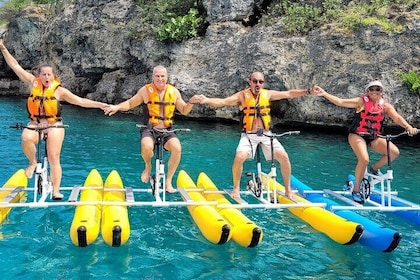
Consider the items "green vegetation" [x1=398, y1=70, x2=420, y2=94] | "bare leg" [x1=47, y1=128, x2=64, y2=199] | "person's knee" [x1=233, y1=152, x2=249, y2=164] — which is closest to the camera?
"bare leg" [x1=47, y1=128, x2=64, y2=199]

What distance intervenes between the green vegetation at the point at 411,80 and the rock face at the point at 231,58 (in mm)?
242

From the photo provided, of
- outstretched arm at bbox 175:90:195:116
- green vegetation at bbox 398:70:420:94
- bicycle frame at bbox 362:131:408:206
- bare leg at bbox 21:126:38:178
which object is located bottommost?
bicycle frame at bbox 362:131:408:206

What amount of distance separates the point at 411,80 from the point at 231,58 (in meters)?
9.90

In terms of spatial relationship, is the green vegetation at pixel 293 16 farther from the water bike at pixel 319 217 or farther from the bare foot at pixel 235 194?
the bare foot at pixel 235 194

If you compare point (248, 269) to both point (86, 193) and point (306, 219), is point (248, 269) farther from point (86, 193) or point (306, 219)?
point (86, 193)

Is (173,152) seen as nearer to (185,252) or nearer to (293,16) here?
(185,252)

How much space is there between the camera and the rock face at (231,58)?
68.5ft

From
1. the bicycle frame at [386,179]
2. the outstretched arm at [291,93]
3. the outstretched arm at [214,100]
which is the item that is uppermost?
the outstretched arm at [291,93]

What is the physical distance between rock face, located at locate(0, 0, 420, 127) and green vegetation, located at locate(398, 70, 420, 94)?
242 millimetres

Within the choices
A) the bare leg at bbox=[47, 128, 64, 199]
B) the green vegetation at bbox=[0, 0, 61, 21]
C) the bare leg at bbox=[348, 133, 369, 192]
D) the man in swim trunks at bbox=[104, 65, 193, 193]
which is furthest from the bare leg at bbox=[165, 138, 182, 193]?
the green vegetation at bbox=[0, 0, 61, 21]

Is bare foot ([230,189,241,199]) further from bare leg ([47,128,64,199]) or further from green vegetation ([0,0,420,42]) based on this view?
green vegetation ([0,0,420,42])

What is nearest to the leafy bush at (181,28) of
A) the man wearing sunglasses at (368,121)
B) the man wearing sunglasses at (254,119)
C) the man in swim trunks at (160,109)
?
the man in swim trunks at (160,109)

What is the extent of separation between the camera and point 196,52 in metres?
26.8

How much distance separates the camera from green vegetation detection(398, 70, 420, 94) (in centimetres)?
1967
